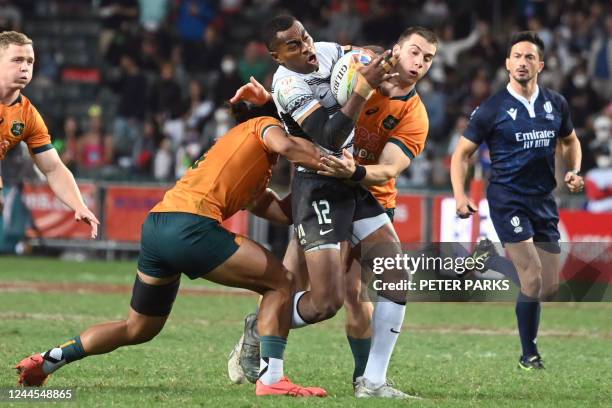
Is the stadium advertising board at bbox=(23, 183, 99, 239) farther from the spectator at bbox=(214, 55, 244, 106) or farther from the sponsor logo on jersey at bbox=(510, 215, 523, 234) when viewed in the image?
the sponsor logo on jersey at bbox=(510, 215, 523, 234)

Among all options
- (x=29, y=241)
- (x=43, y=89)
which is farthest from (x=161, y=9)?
(x=29, y=241)

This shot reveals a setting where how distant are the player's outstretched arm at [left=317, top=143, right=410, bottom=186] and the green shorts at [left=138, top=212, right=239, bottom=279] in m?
0.75

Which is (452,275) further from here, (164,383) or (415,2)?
(415,2)

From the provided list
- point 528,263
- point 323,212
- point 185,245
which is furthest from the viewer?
point 528,263

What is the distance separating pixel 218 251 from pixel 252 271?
0.24 m

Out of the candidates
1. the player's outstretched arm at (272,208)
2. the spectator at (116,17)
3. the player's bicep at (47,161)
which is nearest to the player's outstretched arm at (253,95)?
the player's outstretched arm at (272,208)

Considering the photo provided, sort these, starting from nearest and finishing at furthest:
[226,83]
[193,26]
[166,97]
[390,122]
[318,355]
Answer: [390,122] < [318,355] < [226,83] < [166,97] < [193,26]

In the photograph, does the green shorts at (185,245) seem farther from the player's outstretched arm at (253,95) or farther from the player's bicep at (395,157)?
the player's bicep at (395,157)

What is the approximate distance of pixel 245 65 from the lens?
2345 centimetres

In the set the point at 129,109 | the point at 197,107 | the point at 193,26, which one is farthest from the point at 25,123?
the point at 193,26

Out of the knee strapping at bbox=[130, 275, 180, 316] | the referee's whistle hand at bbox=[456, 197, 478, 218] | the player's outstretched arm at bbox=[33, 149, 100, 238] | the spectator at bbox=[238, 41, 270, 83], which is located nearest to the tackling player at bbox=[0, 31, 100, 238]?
the player's outstretched arm at bbox=[33, 149, 100, 238]

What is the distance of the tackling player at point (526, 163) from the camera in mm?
10086

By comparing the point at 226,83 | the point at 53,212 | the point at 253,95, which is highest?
the point at 226,83

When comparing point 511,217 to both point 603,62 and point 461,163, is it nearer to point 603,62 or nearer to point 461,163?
point 461,163
